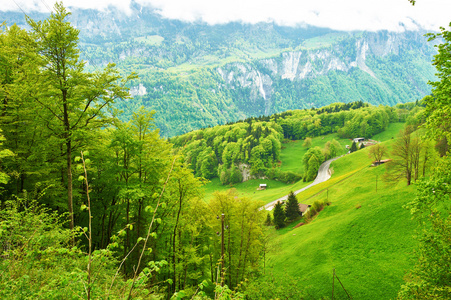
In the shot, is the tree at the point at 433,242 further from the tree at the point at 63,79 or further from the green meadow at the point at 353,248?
the tree at the point at 63,79

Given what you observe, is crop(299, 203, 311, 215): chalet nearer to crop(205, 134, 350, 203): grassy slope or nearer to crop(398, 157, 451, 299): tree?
crop(205, 134, 350, 203): grassy slope

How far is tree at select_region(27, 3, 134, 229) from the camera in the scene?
13539mm

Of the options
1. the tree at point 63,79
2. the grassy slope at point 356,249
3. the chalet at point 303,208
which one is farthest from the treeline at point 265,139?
the tree at point 63,79

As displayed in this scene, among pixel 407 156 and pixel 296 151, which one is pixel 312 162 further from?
pixel 407 156

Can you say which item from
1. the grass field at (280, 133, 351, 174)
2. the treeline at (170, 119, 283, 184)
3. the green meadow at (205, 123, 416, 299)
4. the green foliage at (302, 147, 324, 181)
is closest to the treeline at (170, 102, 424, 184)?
the treeline at (170, 119, 283, 184)

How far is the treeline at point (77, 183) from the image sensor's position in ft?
29.6

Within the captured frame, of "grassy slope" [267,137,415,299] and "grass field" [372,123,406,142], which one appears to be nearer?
"grassy slope" [267,137,415,299]

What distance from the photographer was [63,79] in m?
14.2

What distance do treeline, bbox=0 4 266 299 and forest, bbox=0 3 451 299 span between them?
99 mm

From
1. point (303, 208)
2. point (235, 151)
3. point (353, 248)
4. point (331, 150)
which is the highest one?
point (331, 150)

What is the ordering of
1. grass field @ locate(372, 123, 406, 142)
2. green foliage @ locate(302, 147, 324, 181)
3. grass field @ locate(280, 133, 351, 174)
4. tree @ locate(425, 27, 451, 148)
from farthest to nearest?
grass field @ locate(372, 123, 406, 142) → grass field @ locate(280, 133, 351, 174) → green foliage @ locate(302, 147, 324, 181) → tree @ locate(425, 27, 451, 148)

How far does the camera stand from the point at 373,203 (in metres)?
44.8

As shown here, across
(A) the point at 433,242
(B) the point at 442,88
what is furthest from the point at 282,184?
(B) the point at 442,88

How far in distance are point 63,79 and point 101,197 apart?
13.1 meters
